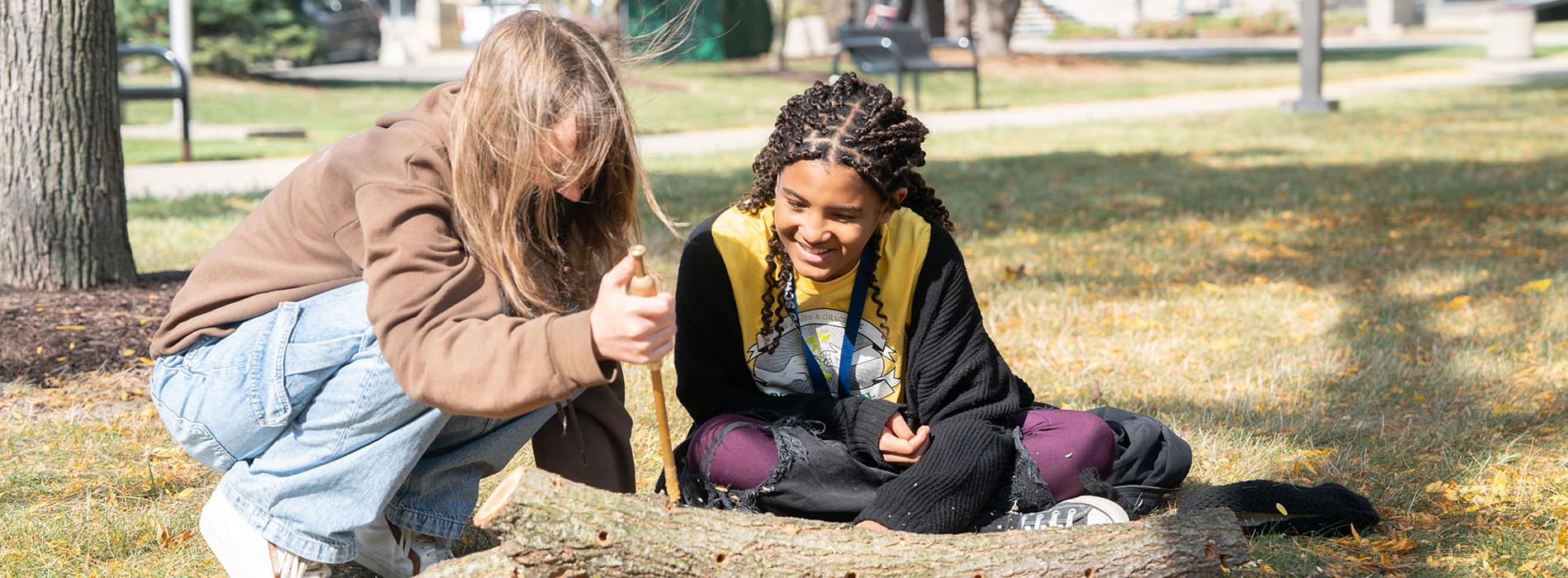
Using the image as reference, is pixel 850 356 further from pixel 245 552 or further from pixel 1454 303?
pixel 1454 303

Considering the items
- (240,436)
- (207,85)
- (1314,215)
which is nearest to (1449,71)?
(1314,215)

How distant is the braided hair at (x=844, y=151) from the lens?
2.54 metres

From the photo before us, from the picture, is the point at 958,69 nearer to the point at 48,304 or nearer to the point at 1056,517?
the point at 48,304

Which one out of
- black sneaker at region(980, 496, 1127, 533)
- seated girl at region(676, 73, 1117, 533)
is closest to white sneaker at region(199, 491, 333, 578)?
seated girl at region(676, 73, 1117, 533)

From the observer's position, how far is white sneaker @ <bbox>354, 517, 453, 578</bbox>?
7.80 ft

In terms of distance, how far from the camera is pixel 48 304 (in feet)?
13.8

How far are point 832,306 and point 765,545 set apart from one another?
80 centimetres

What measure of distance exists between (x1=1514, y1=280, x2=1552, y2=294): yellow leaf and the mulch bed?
463 centimetres

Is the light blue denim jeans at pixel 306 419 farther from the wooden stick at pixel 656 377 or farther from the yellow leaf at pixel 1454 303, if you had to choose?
the yellow leaf at pixel 1454 303

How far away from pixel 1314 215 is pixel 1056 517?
4776 millimetres

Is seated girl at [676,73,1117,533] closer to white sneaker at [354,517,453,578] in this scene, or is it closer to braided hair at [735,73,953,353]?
braided hair at [735,73,953,353]

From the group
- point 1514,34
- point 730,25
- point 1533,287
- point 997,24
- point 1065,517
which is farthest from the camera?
point 730,25

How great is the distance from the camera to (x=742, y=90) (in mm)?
16109

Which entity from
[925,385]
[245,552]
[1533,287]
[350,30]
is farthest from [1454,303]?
[350,30]
